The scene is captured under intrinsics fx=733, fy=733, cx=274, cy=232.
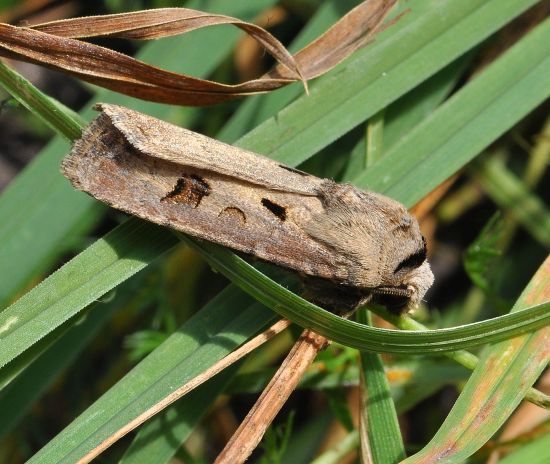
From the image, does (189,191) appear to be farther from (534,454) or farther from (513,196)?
(513,196)

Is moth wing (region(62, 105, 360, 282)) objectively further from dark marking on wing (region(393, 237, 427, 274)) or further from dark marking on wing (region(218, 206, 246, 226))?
dark marking on wing (region(393, 237, 427, 274))

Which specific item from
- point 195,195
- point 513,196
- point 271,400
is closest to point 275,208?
point 195,195

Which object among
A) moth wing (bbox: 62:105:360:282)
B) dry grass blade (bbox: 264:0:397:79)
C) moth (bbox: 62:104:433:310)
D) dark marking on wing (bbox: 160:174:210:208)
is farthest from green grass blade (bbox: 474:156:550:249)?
dark marking on wing (bbox: 160:174:210:208)

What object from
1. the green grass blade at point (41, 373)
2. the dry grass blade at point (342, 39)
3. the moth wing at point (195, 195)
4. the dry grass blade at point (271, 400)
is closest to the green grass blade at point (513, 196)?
the dry grass blade at point (342, 39)

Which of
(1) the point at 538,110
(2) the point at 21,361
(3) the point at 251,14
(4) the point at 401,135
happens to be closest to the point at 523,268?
(1) the point at 538,110

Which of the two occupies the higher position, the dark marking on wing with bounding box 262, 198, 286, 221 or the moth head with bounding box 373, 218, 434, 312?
the dark marking on wing with bounding box 262, 198, 286, 221

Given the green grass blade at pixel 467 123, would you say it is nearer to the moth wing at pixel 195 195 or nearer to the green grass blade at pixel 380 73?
the green grass blade at pixel 380 73

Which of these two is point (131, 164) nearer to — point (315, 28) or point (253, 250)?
point (253, 250)
